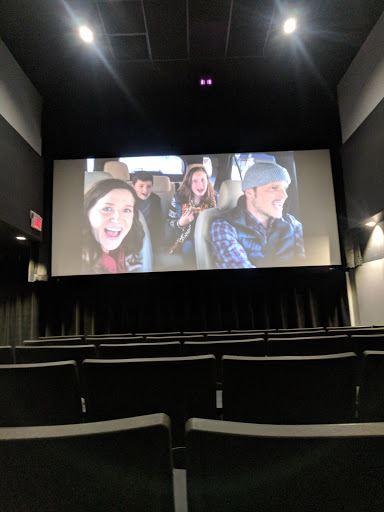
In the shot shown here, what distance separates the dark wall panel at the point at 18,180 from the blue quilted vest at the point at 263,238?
10.3ft

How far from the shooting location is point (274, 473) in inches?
17.8

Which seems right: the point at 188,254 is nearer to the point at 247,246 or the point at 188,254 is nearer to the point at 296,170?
the point at 247,246

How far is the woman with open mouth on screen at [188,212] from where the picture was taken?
5.27 meters

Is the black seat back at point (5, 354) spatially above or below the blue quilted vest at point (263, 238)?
below

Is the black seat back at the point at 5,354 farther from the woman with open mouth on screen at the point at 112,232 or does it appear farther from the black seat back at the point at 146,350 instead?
the woman with open mouth on screen at the point at 112,232

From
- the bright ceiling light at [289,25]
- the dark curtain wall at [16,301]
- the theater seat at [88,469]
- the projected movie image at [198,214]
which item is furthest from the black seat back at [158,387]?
the dark curtain wall at [16,301]

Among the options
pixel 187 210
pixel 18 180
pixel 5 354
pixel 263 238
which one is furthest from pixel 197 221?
pixel 5 354

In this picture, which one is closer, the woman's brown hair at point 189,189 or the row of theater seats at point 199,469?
the row of theater seats at point 199,469

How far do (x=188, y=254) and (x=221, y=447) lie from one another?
15.8 ft

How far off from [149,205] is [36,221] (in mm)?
1849

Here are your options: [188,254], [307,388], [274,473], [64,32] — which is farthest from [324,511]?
[64,32]

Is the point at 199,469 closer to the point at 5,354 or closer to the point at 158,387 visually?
the point at 158,387

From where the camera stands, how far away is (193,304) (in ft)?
19.4

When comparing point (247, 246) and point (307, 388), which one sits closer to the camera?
point (307, 388)
